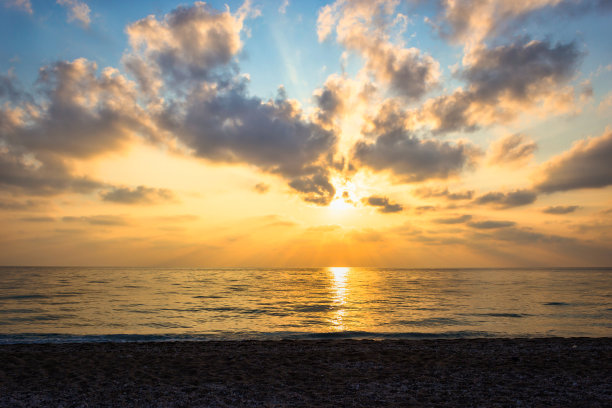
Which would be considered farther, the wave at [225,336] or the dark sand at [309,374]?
the wave at [225,336]

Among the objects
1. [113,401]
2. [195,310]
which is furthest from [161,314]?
[113,401]

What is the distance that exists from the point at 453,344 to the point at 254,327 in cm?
1457

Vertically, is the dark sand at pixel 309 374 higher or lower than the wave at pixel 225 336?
higher

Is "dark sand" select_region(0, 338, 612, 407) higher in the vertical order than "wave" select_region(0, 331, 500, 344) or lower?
higher

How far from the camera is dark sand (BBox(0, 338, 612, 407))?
36.3ft

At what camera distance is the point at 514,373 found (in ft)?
45.5

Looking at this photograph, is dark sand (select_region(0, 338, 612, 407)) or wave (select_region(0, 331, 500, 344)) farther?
wave (select_region(0, 331, 500, 344))

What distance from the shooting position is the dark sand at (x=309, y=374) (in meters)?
11.1

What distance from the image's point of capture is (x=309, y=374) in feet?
46.4

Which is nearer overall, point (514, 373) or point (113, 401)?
point (113, 401)

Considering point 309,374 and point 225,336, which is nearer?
point 309,374

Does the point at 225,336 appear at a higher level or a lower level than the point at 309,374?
lower

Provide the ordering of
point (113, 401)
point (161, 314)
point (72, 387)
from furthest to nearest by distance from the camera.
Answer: point (161, 314), point (72, 387), point (113, 401)

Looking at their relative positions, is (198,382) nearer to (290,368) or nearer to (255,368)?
(255,368)
